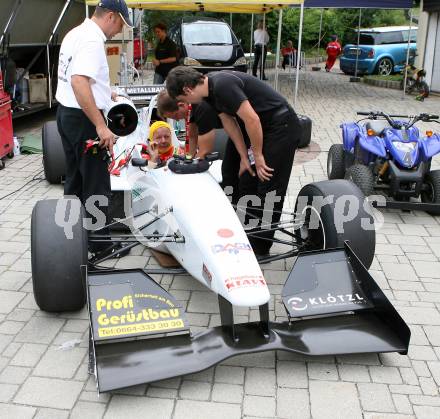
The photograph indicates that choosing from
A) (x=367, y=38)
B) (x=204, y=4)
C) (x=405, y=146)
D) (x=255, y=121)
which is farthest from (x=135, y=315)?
(x=367, y=38)

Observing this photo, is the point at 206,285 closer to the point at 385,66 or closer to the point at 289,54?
the point at 385,66

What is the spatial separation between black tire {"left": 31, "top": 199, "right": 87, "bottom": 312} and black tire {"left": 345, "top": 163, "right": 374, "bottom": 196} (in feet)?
10.6

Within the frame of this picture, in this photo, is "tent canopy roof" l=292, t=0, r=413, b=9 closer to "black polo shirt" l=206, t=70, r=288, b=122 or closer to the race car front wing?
"black polo shirt" l=206, t=70, r=288, b=122

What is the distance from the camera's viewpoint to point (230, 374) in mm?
3197

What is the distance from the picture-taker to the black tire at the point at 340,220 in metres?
3.95

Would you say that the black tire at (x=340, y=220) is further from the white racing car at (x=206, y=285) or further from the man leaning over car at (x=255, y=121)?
the man leaning over car at (x=255, y=121)

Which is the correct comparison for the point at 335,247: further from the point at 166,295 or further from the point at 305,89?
the point at 305,89

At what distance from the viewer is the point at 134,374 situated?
2908mm


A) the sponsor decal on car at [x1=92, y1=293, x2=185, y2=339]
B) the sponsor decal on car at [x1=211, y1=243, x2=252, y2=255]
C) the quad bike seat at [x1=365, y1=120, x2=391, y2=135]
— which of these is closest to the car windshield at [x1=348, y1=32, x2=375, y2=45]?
the quad bike seat at [x1=365, y1=120, x2=391, y2=135]

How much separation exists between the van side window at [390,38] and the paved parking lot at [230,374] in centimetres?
1789

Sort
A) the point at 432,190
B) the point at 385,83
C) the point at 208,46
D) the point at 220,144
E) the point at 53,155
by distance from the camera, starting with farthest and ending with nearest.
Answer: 1. the point at 385,83
2. the point at 208,46
3. the point at 220,144
4. the point at 53,155
5. the point at 432,190

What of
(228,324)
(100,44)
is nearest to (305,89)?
(100,44)

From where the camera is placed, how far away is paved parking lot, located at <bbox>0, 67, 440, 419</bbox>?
2.93 metres

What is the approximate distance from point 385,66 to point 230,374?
64.8 feet
